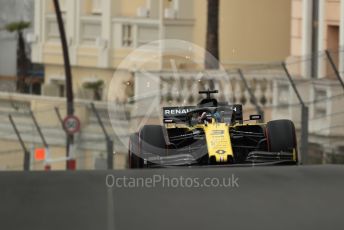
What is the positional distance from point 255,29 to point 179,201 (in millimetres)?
18776

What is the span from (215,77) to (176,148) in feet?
7.30

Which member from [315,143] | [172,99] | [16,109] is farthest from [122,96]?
[16,109]

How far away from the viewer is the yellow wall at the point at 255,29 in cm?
2964

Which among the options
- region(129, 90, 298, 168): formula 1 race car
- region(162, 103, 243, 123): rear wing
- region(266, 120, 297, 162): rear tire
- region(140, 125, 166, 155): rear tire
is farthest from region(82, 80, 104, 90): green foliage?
region(140, 125, 166, 155): rear tire

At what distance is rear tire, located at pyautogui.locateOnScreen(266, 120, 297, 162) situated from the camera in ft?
49.5

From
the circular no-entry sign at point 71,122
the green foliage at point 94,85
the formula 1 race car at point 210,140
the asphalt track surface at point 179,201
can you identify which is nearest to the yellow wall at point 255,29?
the green foliage at point 94,85

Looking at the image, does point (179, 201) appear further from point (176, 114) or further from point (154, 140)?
point (176, 114)

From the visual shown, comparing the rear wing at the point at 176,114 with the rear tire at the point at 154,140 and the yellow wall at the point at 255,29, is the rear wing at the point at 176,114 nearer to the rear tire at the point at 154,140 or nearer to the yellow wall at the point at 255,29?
the rear tire at the point at 154,140

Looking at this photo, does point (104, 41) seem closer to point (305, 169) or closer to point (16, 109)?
point (16, 109)

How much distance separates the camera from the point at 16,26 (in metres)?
35.4

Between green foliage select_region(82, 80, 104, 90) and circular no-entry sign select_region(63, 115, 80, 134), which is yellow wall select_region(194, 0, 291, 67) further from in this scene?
circular no-entry sign select_region(63, 115, 80, 134)

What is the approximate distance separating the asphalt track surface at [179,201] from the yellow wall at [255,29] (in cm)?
1677

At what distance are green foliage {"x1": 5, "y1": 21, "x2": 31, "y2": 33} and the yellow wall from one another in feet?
18.0

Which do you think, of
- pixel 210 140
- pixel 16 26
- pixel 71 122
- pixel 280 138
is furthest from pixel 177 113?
pixel 16 26
